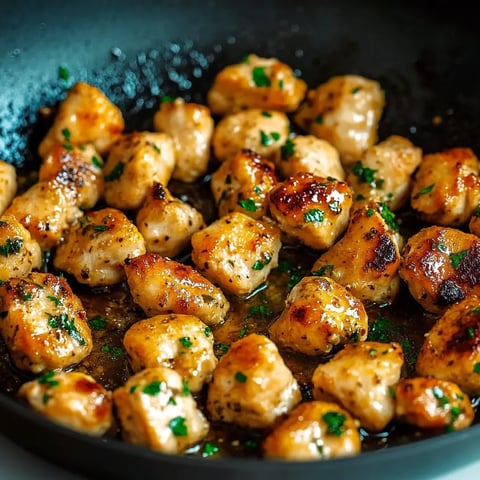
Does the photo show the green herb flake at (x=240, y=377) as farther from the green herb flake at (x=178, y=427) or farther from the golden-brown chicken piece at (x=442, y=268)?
the golden-brown chicken piece at (x=442, y=268)

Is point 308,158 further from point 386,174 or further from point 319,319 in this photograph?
point 319,319

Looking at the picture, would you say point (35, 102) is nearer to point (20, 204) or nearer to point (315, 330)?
point (20, 204)

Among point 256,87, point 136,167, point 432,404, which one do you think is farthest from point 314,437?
point 256,87

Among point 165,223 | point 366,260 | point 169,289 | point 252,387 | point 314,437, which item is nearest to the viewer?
point 314,437

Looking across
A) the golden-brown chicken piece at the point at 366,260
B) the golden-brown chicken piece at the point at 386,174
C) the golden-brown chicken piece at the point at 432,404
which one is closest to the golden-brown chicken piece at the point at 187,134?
the golden-brown chicken piece at the point at 386,174

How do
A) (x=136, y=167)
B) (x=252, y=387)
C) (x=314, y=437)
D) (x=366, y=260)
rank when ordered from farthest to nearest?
(x=136, y=167), (x=366, y=260), (x=252, y=387), (x=314, y=437)

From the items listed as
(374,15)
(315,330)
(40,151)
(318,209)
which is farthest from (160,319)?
(374,15)
